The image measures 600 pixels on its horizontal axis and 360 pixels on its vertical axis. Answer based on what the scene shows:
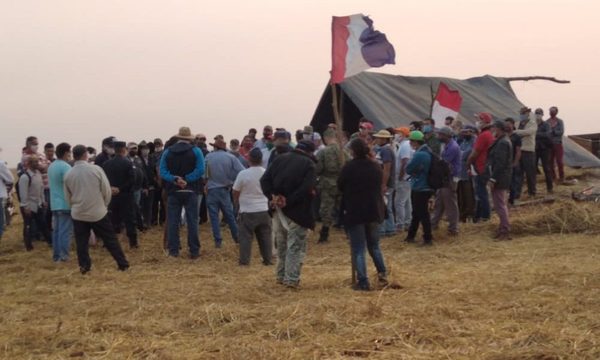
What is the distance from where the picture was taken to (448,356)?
18.5 ft

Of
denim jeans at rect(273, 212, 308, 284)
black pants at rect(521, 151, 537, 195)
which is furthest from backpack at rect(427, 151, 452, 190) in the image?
black pants at rect(521, 151, 537, 195)

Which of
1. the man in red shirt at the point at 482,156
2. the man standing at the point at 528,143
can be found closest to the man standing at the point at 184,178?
the man in red shirt at the point at 482,156

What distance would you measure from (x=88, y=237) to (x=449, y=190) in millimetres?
5919

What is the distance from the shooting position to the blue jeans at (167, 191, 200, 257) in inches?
455

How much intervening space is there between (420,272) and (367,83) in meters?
12.3

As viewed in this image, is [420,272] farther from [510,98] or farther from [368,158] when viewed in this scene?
[510,98]

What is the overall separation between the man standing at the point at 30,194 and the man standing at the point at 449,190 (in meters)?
6.84

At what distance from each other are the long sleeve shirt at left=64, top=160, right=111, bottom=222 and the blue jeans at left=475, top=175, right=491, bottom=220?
21.7ft

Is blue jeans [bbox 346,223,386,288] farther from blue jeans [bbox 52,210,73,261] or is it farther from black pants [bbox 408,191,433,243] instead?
blue jeans [bbox 52,210,73,261]

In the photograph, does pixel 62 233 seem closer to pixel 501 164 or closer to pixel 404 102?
pixel 501 164

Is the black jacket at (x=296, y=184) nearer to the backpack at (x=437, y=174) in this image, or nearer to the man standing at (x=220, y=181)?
the man standing at (x=220, y=181)

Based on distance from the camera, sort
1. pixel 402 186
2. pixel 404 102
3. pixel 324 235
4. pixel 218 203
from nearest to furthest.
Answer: pixel 218 203
pixel 324 235
pixel 402 186
pixel 404 102

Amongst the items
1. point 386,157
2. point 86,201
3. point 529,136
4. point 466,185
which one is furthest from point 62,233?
point 529,136

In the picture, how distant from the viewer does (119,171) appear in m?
12.5
